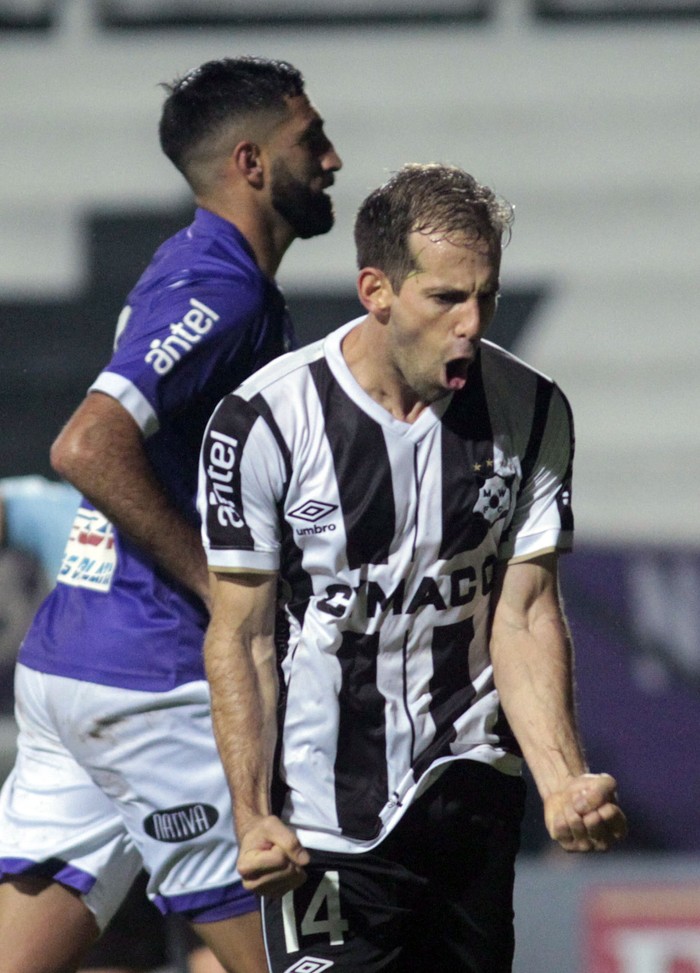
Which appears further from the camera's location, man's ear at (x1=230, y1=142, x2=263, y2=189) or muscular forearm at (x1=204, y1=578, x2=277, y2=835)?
man's ear at (x1=230, y1=142, x2=263, y2=189)

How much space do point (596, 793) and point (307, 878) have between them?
1.79 ft

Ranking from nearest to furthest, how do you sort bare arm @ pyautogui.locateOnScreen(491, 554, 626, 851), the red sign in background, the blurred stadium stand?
bare arm @ pyautogui.locateOnScreen(491, 554, 626, 851), the red sign in background, the blurred stadium stand

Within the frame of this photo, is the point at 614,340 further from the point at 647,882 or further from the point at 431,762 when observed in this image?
the point at 431,762

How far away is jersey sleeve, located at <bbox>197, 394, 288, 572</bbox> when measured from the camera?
2.62 m

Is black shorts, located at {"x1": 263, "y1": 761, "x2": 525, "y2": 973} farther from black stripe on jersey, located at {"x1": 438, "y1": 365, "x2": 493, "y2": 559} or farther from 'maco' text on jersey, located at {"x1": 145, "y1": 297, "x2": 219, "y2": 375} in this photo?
'maco' text on jersey, located at {"x1": 145, "y1": 297, "x2": 219, "y2": 375}

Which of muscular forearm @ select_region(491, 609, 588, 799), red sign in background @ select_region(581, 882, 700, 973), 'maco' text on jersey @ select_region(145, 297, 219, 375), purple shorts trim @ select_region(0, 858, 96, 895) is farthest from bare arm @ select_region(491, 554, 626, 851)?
red sign in background @ select_region(581, 882, 700, 973)

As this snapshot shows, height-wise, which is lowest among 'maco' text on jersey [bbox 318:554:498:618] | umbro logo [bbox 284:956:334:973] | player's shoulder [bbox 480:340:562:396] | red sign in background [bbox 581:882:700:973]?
red sign in background [bbox 581:882:700:973]

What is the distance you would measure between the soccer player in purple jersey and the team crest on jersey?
589 millimetres

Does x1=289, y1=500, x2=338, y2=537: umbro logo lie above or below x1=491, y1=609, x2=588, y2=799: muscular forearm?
above

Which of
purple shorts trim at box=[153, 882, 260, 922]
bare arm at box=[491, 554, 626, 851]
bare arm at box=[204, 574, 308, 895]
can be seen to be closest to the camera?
bare arm at box=[491, 554, 626, 851]

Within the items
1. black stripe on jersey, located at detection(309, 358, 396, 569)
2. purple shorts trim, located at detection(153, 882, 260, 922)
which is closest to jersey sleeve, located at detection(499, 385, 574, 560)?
black stripe on jersey, located at detection(309, 358, 396, 569)

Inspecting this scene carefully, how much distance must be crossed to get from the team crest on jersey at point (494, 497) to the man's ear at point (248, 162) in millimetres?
951

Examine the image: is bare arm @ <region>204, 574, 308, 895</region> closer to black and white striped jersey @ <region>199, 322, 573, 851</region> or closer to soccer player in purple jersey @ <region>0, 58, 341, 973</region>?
black and white striped jersey @ <region>199, 322, 573, 851</region>

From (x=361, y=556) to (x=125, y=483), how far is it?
0.53 m
